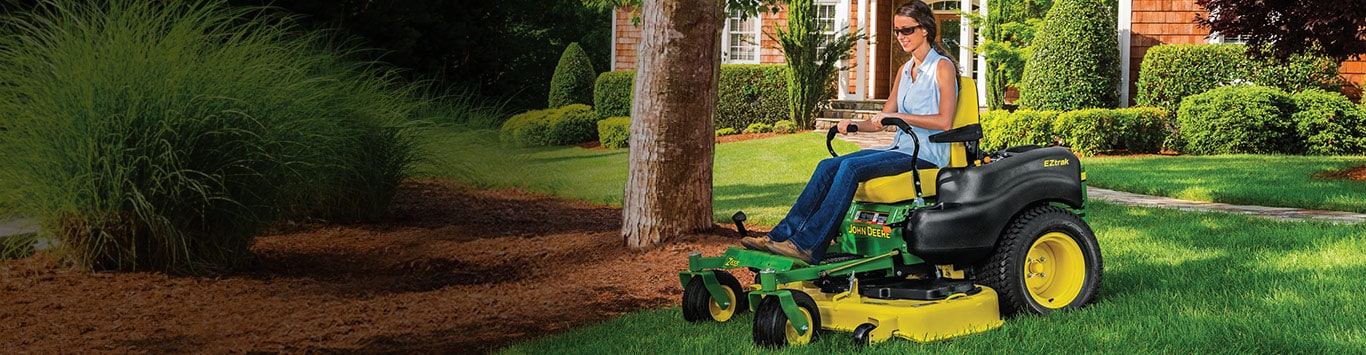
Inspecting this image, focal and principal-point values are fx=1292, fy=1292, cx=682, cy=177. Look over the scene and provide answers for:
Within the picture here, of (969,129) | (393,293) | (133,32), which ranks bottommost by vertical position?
(393,293)

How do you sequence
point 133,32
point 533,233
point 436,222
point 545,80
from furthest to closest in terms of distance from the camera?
point 545,80, point 436,222, point 533,233, point 133,32

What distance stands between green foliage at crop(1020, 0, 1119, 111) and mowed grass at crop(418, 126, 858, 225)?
2.63 metres

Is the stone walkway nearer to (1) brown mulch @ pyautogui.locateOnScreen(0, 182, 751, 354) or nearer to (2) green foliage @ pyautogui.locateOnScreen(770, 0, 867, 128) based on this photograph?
(1) brown mulch @ pyautogui.locateOnScreen(0, 182, 751, 354)

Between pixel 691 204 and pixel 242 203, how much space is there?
2400 millimetres

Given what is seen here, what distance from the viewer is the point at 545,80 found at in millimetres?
27875

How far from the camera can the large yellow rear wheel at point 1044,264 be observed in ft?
16.0

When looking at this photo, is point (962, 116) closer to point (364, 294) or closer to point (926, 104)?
point (926, 104)

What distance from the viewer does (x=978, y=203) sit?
15.6 ft

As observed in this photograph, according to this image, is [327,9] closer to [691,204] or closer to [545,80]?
[545,80]

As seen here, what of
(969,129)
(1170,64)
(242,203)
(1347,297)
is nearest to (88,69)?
(242,203)

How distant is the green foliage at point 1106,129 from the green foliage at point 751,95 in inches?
236

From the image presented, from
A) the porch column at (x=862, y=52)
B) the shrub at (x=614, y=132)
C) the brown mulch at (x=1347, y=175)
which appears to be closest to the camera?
the brown mulch at (x=1347, y=175)

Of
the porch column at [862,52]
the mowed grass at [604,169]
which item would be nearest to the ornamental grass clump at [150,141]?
the mowed grass at [604,169]

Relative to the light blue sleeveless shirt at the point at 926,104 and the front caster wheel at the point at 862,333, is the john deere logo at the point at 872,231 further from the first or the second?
the front caster wheel at the point at 862,333
